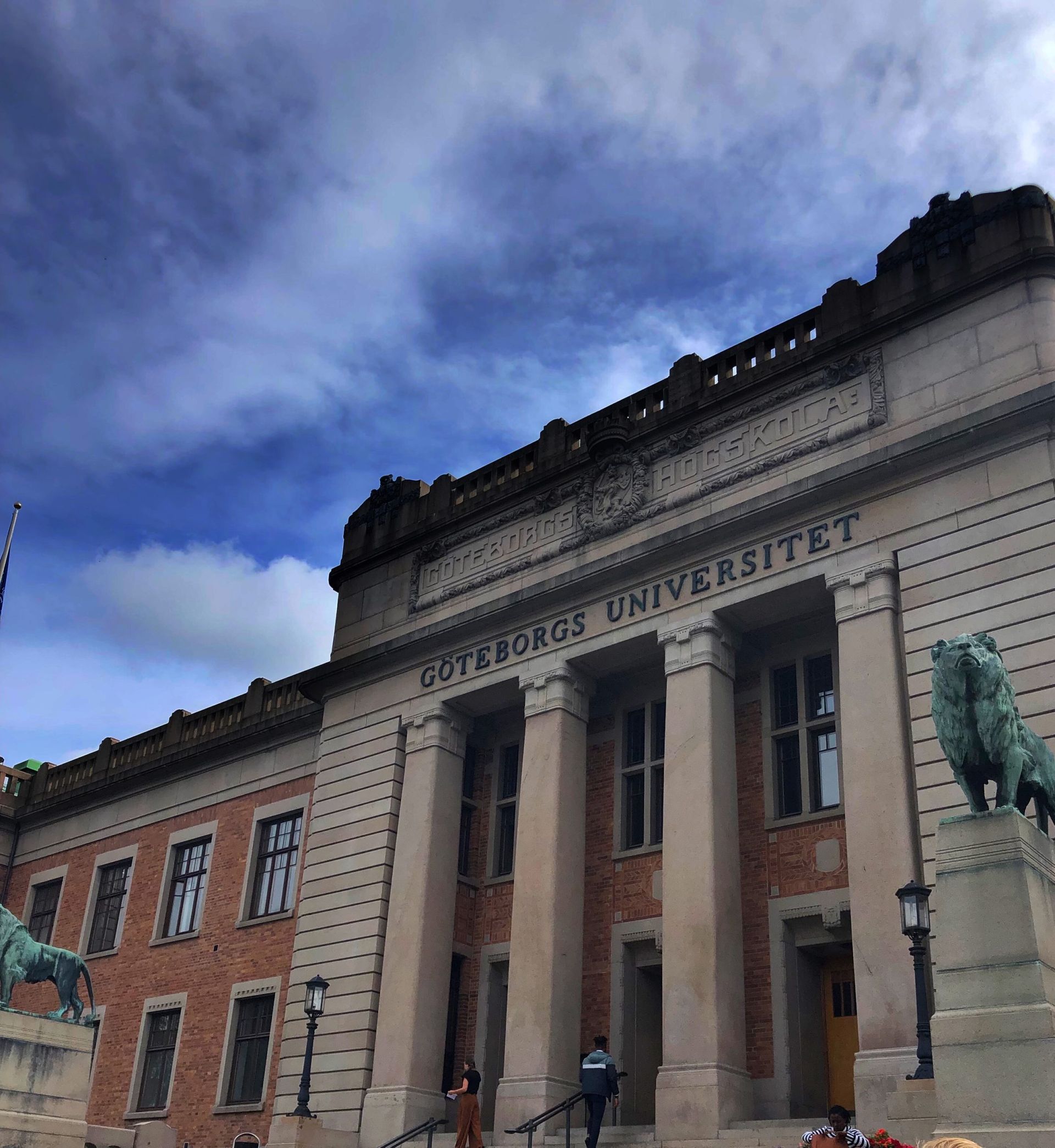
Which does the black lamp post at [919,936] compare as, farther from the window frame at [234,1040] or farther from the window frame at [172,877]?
the window frame at [172,877]

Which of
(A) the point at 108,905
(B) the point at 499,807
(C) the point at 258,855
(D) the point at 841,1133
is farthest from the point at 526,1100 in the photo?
(A) the point at 108,905

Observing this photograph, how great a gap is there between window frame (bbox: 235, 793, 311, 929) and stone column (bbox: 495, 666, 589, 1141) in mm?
6338

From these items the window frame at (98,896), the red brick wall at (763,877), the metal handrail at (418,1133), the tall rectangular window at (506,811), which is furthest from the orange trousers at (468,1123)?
the window frame at (98,896)

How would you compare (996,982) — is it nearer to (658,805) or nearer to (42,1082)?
(658,805)

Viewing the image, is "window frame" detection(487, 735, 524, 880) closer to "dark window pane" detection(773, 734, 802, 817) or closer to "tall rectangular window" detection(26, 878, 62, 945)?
"dark window pane" detection(773, 734, 802, 817)

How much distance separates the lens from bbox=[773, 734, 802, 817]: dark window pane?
19.8m

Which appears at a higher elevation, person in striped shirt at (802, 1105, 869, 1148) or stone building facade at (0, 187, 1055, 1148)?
stone building facade at (0, 187, 1055, 1148)

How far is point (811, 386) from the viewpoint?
20.7 meters

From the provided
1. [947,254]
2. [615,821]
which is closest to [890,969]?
[615,821]

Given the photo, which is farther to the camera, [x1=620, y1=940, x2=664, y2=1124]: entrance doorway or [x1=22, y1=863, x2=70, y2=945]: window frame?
[x1=22, y1=863, x2=70, y2=945]: window frame

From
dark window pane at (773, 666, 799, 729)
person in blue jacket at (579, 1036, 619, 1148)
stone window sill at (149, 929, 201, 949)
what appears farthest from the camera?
stone window sill at (149, 929, 201, 949)

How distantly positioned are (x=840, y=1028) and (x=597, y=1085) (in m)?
3.81

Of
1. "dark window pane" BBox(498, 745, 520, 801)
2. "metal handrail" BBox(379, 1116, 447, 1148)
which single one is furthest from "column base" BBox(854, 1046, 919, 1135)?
"dark window pane" BBox(498, 745, 520, 801)

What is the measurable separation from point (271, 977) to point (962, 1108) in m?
17.1
